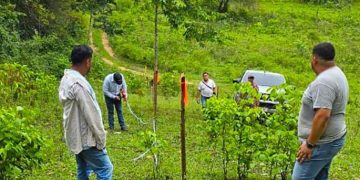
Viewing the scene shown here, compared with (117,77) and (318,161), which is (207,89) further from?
(318,161)

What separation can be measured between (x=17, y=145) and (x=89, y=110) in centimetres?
75

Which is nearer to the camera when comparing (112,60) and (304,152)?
(304,152)

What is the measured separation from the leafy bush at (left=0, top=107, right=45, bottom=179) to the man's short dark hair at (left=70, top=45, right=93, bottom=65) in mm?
781

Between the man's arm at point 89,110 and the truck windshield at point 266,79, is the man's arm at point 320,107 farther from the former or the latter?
the truck windshield at point 266,79

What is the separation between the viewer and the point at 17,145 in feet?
19.1

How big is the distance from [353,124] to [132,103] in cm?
688

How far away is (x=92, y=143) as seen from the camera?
5.94 meters

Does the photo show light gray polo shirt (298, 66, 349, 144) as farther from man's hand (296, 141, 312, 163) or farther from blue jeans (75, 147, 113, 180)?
blue jeans (75, 147, 113, 180)

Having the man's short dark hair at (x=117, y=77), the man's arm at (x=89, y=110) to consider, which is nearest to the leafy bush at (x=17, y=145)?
the man's arm at (x=89, y=110)

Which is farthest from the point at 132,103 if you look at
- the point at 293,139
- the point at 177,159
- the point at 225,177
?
the point at 293,139

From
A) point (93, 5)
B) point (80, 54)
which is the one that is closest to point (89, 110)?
point (80, 54)

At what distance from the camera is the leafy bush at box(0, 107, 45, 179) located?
19.2 ft

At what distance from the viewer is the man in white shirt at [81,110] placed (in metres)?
5.86

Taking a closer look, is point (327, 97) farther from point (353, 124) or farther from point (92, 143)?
point (353, 124)
